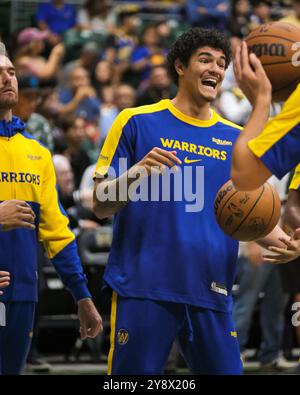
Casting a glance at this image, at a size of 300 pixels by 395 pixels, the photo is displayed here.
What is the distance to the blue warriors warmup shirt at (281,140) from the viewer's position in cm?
435

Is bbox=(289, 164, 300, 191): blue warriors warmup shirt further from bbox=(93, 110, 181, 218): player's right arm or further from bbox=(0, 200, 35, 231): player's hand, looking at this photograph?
bbox=(0, 200, 35, 231): player's hand

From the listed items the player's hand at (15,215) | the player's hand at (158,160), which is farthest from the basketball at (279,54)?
the player's hand at (15,215)

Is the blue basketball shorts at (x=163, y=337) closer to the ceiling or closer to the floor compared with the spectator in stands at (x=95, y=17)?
closer to the floor

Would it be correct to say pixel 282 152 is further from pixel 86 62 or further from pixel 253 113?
pixel 86 62

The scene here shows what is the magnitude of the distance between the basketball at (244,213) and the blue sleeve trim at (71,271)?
3.67 ft

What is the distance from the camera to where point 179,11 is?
18.0m

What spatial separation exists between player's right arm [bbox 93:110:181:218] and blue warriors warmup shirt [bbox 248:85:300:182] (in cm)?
76

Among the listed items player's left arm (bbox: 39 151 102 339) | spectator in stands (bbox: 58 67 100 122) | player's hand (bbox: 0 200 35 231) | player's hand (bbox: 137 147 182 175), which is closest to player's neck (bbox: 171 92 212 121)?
player's hand (bbox: 137 147 182 175)

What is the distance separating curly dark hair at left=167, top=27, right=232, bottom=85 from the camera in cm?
578

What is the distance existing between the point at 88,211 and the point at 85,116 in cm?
335

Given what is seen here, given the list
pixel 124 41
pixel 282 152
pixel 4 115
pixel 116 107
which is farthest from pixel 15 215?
pixel 124 41

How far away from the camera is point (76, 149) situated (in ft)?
39.3

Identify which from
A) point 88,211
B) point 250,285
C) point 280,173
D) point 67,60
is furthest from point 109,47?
point 280,173

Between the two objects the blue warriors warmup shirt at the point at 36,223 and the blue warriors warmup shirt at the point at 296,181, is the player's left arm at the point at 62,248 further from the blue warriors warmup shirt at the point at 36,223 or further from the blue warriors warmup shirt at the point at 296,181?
the blue warriors warmup shirt at the point at 296,181
